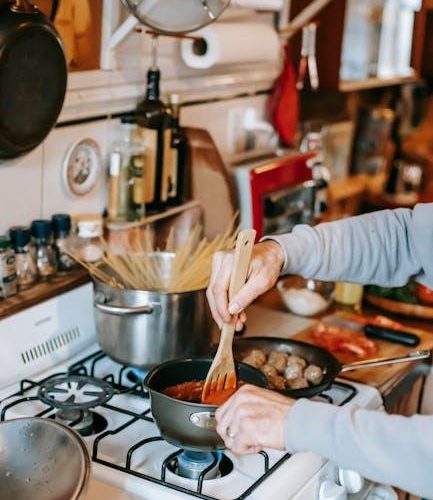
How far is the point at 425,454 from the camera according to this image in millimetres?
1002

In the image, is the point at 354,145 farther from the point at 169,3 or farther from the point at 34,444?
the point at 34,444

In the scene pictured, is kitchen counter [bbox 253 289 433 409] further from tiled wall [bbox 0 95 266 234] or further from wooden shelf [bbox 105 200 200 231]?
tiled wall [bbox 0 95 266 234]

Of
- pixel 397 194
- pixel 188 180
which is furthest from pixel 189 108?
pixel 397 194

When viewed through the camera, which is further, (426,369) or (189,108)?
(189,108)

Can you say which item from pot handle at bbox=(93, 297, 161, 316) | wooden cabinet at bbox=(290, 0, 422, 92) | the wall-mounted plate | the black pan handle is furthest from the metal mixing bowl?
wooden cabinet at bbox=(290, 0, 422, 92)

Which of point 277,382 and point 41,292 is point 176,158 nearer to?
point 41,292

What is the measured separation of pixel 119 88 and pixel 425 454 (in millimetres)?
1123

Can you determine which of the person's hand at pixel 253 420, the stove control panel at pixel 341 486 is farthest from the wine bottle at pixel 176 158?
the person's hand at pixel 253 420

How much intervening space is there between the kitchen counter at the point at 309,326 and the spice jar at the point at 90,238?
0.39 meters

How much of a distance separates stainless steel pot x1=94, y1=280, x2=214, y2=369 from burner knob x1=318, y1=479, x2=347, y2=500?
37 cm

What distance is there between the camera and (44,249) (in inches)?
65.9

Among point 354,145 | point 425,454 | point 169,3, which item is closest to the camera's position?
point 425,454

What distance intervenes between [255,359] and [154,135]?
0.58 m

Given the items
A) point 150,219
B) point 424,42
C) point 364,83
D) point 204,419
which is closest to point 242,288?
point 204,419
